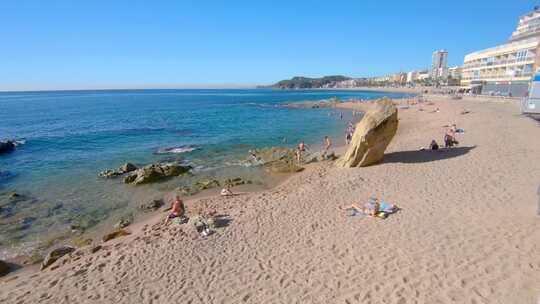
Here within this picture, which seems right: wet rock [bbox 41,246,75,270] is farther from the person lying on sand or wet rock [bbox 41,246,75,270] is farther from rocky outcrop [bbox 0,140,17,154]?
rocky outcrop [bbox 0,140,17,154]

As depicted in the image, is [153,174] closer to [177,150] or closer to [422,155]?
[177,150]

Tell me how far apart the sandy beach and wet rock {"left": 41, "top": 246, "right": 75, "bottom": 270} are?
360 mm

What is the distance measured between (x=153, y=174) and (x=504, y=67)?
65.9m

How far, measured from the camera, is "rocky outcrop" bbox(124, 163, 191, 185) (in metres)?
15.1

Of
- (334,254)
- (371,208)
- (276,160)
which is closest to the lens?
(334,254)

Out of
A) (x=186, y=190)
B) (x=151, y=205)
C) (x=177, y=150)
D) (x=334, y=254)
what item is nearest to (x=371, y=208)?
(x=334, y=254)

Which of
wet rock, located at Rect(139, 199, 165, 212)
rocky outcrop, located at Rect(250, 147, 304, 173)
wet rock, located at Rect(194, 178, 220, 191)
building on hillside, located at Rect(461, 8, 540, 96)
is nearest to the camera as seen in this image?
wet rock, located at Rect(139, 199, 165, 212)

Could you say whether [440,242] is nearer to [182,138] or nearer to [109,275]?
[109,275]

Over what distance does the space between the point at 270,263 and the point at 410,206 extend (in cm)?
516

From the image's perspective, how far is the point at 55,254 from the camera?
8359mm

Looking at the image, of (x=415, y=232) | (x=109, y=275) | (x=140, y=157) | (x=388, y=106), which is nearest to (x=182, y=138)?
(x=140, y=157)

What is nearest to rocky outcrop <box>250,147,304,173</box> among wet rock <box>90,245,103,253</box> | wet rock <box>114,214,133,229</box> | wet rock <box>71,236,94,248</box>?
wet rock <box>114,214,133,229</box>

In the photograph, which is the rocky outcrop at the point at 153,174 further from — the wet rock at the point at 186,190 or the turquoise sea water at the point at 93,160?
the wet rock at the point at 186,190

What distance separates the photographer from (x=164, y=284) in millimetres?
6125
